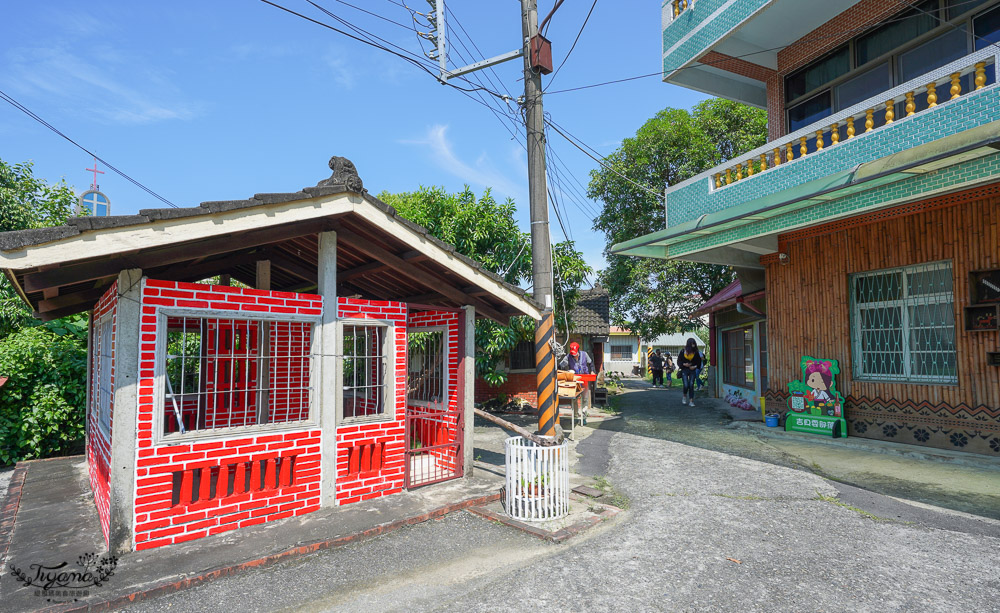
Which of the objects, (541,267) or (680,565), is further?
(541,267)

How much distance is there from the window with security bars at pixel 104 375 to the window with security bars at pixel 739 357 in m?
13.9

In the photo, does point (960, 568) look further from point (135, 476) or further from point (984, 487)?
point (135, 476)

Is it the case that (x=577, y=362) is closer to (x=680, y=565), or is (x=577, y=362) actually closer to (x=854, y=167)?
(x=854, y=167)

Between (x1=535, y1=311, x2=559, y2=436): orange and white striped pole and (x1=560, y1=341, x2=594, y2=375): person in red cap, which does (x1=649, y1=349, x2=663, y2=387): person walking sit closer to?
(x1=560, y1=341, x2=594, y2=375): person in red cap

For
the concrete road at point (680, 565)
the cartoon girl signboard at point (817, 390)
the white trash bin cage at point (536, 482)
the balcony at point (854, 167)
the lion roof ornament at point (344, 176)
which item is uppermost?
the balcony at point (854, 167)

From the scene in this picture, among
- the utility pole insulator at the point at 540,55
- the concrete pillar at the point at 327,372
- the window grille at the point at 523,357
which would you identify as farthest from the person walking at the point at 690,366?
the concrete pillar at the point at 327,372

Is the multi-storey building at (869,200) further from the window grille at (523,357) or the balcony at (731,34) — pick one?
the window grille at (523,357)

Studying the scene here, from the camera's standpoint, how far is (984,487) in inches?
243

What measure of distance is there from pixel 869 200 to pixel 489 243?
7.16 metres

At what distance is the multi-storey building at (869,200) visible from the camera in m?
7.22

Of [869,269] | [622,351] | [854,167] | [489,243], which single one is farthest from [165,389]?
[622,351]

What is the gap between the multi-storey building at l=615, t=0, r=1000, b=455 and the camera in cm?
722

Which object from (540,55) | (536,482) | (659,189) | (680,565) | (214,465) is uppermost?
(659,189)

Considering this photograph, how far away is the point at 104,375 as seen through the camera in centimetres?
579
